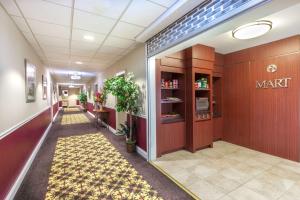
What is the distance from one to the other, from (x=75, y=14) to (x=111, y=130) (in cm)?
464

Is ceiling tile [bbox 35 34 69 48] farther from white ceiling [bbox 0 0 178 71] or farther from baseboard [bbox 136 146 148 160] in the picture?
baseboard [bbox 136 146 148 160]

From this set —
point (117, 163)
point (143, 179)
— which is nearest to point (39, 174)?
point (117, 163)

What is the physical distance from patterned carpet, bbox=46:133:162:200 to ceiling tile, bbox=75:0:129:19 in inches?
106

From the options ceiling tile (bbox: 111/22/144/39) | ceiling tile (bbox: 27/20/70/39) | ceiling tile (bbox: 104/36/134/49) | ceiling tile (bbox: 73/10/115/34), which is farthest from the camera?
ceiling tile (bbox: 104/36/134/49)

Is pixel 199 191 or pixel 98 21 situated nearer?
pixel 199 191

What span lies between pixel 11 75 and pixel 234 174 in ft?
13.8

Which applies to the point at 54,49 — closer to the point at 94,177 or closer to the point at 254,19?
the point at 94,177

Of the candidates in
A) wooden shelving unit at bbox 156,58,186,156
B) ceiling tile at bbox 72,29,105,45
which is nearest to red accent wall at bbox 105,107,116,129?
wooden shelving unit at bbox 156,58,186,156

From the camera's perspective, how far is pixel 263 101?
3771 millimetres

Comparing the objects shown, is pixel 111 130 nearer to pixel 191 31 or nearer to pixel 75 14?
pixel 75 14

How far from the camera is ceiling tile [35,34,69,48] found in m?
3.22

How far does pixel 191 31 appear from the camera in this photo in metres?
2.16

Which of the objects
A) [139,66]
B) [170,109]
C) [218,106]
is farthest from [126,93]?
[218,106]

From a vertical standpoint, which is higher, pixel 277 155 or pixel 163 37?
pixel 163 37
